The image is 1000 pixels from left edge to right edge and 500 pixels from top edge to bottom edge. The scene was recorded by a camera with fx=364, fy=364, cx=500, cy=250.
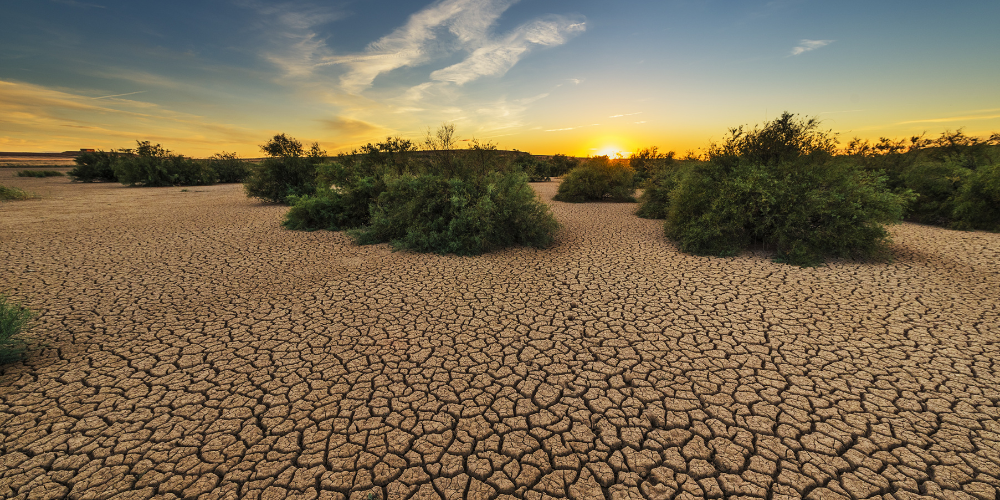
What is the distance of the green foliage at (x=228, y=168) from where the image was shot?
Result: 2861 centimetres

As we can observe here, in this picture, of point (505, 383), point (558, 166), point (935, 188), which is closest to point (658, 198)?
point (935, 188)

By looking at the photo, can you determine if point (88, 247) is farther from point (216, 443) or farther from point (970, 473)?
point (970, 473)

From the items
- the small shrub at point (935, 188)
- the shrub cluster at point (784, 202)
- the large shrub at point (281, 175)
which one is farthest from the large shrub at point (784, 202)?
the large shrub at point (281, 175)

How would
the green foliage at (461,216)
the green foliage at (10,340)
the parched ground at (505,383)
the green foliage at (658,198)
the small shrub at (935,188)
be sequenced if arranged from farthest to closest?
the green foliage at (658,198) < the small shrub at (935,188) < the green foliage at (461,216) < the green foliage at (10,340) < the parched ground at (505,383)

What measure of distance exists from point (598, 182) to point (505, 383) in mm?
15761

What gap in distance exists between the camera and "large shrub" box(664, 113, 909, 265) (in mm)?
7402

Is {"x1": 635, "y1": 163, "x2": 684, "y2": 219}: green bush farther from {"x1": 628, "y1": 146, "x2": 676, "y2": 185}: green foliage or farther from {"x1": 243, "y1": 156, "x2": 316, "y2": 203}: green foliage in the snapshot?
{"x1": 243, "y1": 156, "x2": 316, "y2": 203}: green foliage

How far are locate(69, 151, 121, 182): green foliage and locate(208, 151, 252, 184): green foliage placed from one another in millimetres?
6227

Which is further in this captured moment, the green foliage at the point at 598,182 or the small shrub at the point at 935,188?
the green foliage at the point at 598,182

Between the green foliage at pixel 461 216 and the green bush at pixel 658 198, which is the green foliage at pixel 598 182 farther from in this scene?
the green foliage at pixel 461 216

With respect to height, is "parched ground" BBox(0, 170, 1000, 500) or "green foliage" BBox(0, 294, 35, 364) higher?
"green foliage" BBox(0, 294, 35, 364)

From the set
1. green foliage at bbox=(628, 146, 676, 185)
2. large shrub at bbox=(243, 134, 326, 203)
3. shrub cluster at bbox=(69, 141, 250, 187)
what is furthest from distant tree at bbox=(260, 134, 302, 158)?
green foliage at bbox=(628, 146, 676, 185)

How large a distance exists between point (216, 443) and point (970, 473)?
538 cm

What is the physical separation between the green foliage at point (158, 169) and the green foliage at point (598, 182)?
26622 millimetres
